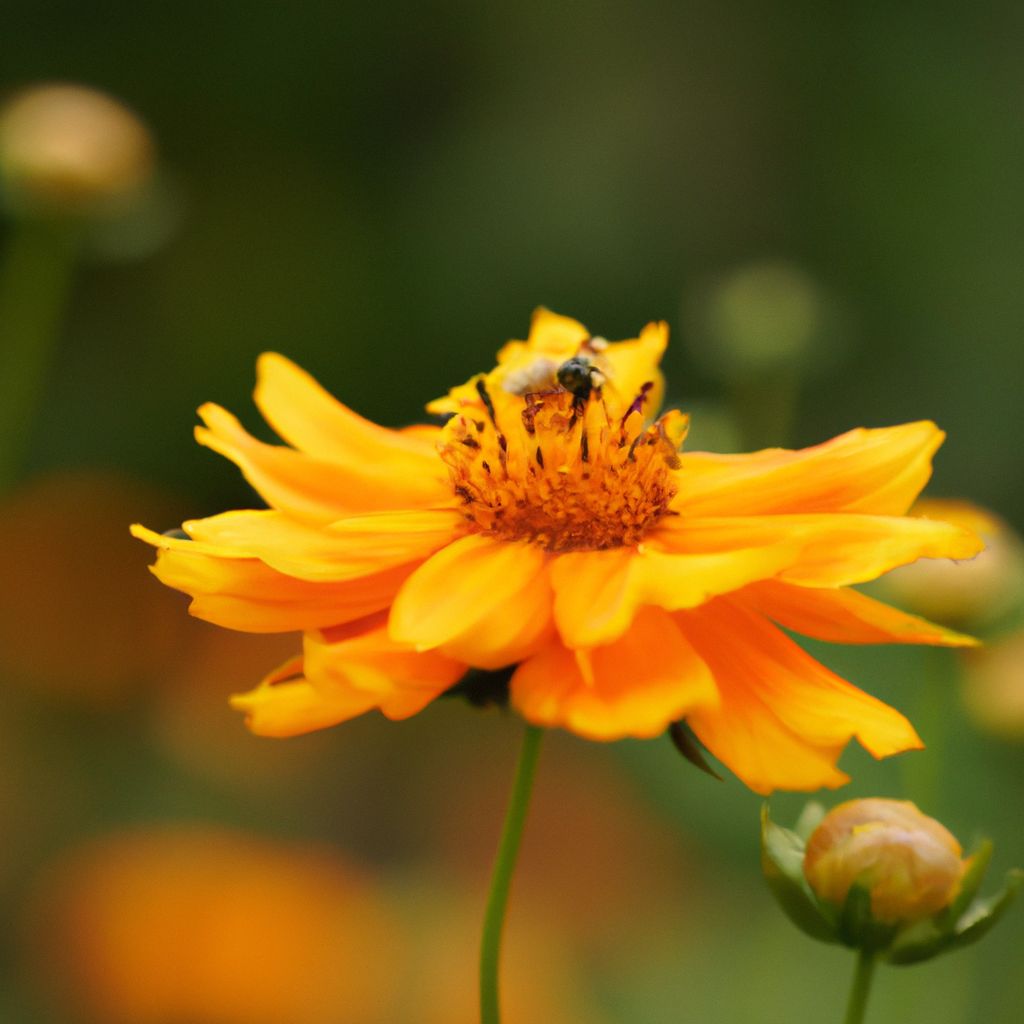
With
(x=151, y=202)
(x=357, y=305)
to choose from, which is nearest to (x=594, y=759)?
(x=151, y=202)

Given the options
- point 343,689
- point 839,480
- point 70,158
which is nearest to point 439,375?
point 70,158

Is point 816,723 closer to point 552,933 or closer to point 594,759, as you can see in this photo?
point 552,933

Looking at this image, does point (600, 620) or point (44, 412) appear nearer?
point (600, 620)

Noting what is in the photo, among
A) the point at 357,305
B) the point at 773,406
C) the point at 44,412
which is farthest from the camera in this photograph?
the point at 357,305

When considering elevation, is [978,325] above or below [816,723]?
above

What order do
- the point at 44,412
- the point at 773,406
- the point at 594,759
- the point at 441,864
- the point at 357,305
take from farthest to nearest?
the point at 357,305 < the point at 44,412 < the point at 594,759 < the point at 441,864 < the point at 773,406

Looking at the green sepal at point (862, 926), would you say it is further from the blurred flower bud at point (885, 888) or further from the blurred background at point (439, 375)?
the blurred background at point (439, 375)

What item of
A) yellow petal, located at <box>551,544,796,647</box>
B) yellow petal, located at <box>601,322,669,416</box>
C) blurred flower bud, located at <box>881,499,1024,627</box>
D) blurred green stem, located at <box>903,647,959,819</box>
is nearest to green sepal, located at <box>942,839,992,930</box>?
yellow petal, located at <box>551,544,796,647</box>
